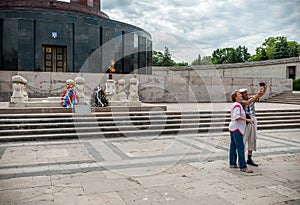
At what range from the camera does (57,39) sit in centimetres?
2091

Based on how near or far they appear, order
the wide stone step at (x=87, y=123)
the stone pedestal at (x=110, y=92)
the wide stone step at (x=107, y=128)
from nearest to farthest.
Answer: the wide stone step at (x=107, y=128)
the wide stone step at (x=87, y=123)
the stone pedestal at (x=110, y=92)

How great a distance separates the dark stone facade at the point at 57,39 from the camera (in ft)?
66.0

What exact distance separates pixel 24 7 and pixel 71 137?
17679 millimetres

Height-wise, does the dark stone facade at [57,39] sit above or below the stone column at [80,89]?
above

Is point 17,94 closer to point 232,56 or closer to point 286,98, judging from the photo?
point 286,98

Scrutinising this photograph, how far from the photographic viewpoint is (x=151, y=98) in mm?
18594

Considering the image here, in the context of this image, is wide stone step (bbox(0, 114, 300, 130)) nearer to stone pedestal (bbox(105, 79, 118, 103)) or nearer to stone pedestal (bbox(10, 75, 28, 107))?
stone pedestal (bbox(10, 75, 28, 107))

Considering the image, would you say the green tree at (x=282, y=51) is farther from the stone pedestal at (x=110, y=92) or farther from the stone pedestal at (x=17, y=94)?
the stone pedestal at (x=17, y=94)

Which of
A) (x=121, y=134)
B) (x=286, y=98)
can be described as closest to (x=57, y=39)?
(x=121, y=134)

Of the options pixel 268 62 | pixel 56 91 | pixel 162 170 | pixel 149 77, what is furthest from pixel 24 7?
pixel 268 62

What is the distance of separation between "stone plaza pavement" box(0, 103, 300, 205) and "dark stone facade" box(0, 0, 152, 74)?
14156 mm

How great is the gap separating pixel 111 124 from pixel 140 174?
483 cm

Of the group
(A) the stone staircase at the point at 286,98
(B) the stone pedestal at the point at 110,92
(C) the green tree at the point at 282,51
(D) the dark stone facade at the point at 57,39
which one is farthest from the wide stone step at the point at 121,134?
(C) the green tree at the point at 282,51

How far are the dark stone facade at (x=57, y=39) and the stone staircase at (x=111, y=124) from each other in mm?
11823
